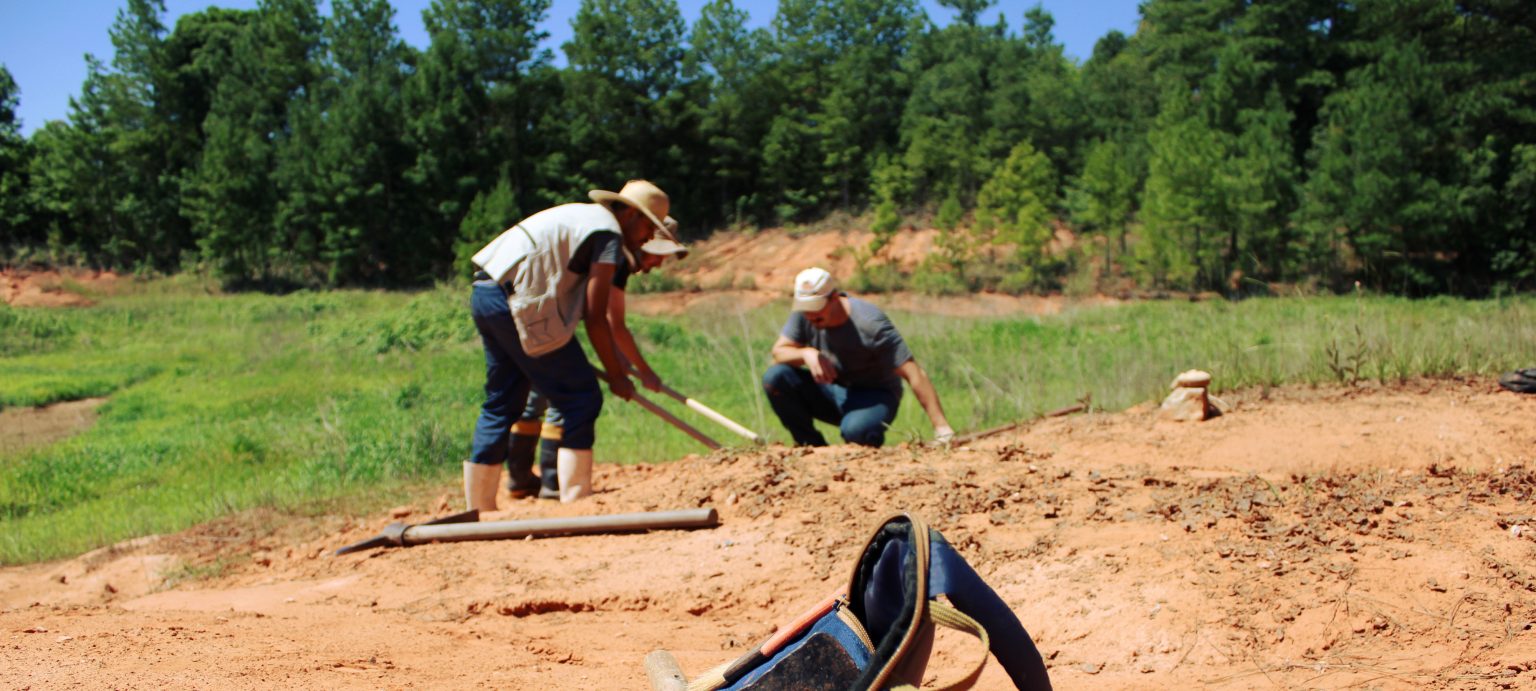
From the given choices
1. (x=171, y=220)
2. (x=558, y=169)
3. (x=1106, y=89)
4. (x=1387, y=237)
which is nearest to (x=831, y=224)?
(x=558, y=169)

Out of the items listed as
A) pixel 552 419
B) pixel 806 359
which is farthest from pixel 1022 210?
pixel 552 419

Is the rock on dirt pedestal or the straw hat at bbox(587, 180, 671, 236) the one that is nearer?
the straw hat at bbox(587, 180, 671, 236)

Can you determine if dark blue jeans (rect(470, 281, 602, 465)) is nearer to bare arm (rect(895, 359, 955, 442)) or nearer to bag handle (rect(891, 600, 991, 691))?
bare arm (rect(895, 359, 955, 442))

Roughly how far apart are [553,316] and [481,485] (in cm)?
103

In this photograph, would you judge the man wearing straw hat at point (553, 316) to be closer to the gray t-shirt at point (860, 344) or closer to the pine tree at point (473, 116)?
the gray t-shirt at point (860, 344)

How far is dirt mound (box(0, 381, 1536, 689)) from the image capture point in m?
3.04

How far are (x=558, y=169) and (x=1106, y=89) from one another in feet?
59.1

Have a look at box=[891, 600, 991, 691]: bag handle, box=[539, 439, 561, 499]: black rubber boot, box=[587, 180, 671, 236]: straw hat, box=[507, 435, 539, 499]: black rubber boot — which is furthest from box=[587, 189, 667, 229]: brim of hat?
box=[891, 600, 991, 691]: bag handle

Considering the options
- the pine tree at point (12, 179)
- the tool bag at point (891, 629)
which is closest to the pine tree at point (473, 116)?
the pine tree at point (12, 179)

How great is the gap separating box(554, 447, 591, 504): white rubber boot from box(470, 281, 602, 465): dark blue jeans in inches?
1.6

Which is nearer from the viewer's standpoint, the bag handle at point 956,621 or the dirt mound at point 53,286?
the bag handle at point 956,621

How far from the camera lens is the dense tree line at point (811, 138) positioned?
24484 mm

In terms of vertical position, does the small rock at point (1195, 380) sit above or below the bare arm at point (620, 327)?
below

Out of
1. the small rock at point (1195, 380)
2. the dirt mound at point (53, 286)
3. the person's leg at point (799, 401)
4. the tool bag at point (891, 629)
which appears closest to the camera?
the tool bag at point (891, 629)
